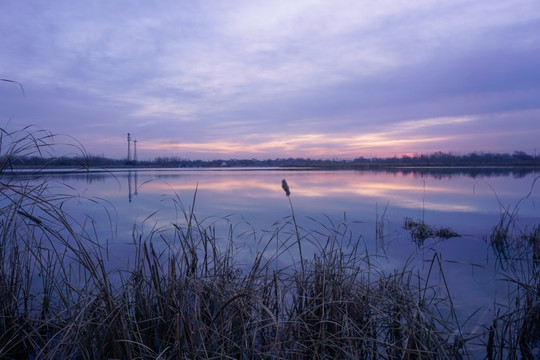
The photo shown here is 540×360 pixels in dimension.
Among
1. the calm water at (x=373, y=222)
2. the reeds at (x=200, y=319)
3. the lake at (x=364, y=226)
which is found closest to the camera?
the reeds at (x=200, y=319)

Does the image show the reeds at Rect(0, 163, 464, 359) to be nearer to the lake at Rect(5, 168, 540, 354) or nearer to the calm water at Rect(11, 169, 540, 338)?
the lake at Rect(5, 168, 540, 354)

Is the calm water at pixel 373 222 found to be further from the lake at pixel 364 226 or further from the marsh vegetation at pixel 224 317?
the marsh vegetation at pixel 224 317

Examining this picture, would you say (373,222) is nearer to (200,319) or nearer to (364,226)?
(364,226)

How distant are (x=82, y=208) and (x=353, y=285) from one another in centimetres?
1077

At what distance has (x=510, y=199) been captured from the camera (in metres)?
12.6

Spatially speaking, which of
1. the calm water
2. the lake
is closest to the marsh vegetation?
the lake

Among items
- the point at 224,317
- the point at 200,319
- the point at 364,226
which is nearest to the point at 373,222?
the point at 364,226

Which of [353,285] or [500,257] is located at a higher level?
[353,285]

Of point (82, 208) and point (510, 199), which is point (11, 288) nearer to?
point (82, 208)

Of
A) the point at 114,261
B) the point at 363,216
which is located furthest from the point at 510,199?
the point at 114,261

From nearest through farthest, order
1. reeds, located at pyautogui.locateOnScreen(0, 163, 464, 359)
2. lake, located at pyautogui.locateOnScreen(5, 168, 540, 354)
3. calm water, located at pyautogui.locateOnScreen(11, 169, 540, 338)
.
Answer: reeds, located at pyautogui.locateOnScreen(0, 163, 464, 359)
lake, located at pyautogui.locateOnScreen(5, 168, 540, 354)
calm water, located at pyautogui.locateOnScreen(11, 169, 540, 338)

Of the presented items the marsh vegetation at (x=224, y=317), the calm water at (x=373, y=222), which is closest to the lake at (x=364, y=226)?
the calm water at (x=373, y=222)

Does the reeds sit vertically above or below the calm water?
above

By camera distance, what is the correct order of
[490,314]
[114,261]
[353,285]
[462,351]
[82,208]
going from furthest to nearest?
1. [82,208]
2. [114,261]
3. [490,314]
4. [353,285]
5. [462,351]
